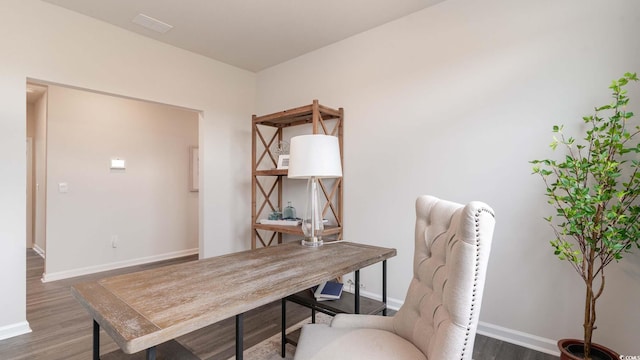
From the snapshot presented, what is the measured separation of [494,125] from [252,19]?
2.22 meters

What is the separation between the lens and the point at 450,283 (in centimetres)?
100

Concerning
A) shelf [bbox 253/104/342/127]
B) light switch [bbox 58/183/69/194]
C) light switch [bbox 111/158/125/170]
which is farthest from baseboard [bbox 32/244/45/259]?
shelf [bbox 253/104/342/127]

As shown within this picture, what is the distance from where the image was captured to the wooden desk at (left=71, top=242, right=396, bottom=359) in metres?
0.89

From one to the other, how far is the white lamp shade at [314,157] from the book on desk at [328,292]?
70 cm

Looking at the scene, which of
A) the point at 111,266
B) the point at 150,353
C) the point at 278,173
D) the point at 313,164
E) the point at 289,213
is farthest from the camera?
the point at 111,266

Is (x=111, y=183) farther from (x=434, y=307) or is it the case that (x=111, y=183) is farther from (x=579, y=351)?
(x=579, y=351)

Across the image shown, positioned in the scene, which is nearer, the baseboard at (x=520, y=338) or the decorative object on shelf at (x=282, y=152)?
the baseboard at (x=520, y=338)

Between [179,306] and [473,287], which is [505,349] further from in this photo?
[179,306]

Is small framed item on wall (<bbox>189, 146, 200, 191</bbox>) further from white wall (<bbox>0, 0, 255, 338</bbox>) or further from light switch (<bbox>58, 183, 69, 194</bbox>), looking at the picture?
light switch (<bbox>58, 183, 69, 194</bbox>)

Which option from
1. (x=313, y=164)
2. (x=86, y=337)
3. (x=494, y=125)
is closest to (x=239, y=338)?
(x=313, y=164)

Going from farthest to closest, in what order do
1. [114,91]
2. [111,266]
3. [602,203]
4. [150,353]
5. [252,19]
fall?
[111,266] < [114,91] < [252,19] < [602,203] < [150,353]

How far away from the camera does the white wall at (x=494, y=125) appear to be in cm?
190

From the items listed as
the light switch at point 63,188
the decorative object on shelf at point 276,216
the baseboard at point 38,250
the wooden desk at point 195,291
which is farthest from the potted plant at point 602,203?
the baseboard at point 38,250

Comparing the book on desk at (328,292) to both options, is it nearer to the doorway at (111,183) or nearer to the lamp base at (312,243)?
the lamp base at (312,243)
